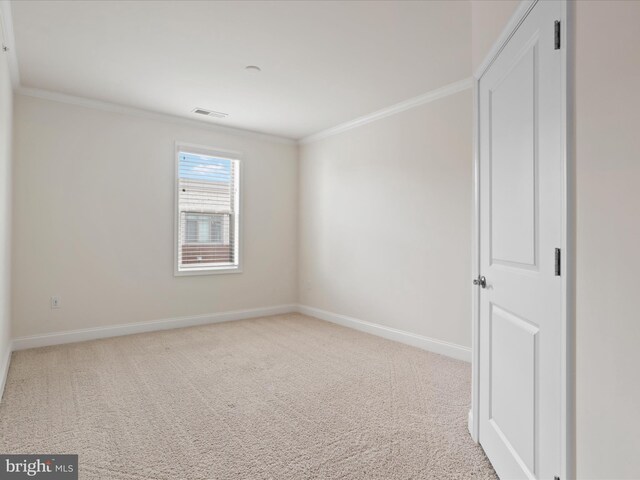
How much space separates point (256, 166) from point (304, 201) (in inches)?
34.9

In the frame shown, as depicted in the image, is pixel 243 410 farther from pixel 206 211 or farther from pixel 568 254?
pixel 206 211

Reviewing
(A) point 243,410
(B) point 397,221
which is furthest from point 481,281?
(B) point 397,221

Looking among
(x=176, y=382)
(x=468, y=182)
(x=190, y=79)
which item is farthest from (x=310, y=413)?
(x=190, y=79)

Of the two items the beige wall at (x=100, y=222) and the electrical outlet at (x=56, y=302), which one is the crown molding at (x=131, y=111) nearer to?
the beige wall at (x=100, y=222)

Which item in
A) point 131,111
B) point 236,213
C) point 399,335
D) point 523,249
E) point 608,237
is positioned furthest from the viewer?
point 236,213

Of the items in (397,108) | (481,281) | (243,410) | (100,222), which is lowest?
(243,410)

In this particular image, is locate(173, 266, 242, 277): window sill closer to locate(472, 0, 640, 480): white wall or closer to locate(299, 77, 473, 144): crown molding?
locate(299, 77, 473, 144): crown molding

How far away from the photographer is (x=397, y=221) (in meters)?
4.27

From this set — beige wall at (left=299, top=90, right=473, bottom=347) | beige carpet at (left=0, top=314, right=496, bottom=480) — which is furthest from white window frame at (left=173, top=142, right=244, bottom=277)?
beige carpet at (left=0, top=314, right=496, bottom=480)

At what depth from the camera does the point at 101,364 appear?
133 inches

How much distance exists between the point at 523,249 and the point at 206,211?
4290mm

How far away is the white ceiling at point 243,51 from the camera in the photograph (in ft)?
8.23

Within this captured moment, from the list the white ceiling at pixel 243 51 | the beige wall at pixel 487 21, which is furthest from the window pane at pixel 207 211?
the beige wall at pixel 487 21

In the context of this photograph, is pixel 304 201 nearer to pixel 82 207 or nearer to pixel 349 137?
pixel 349 137
